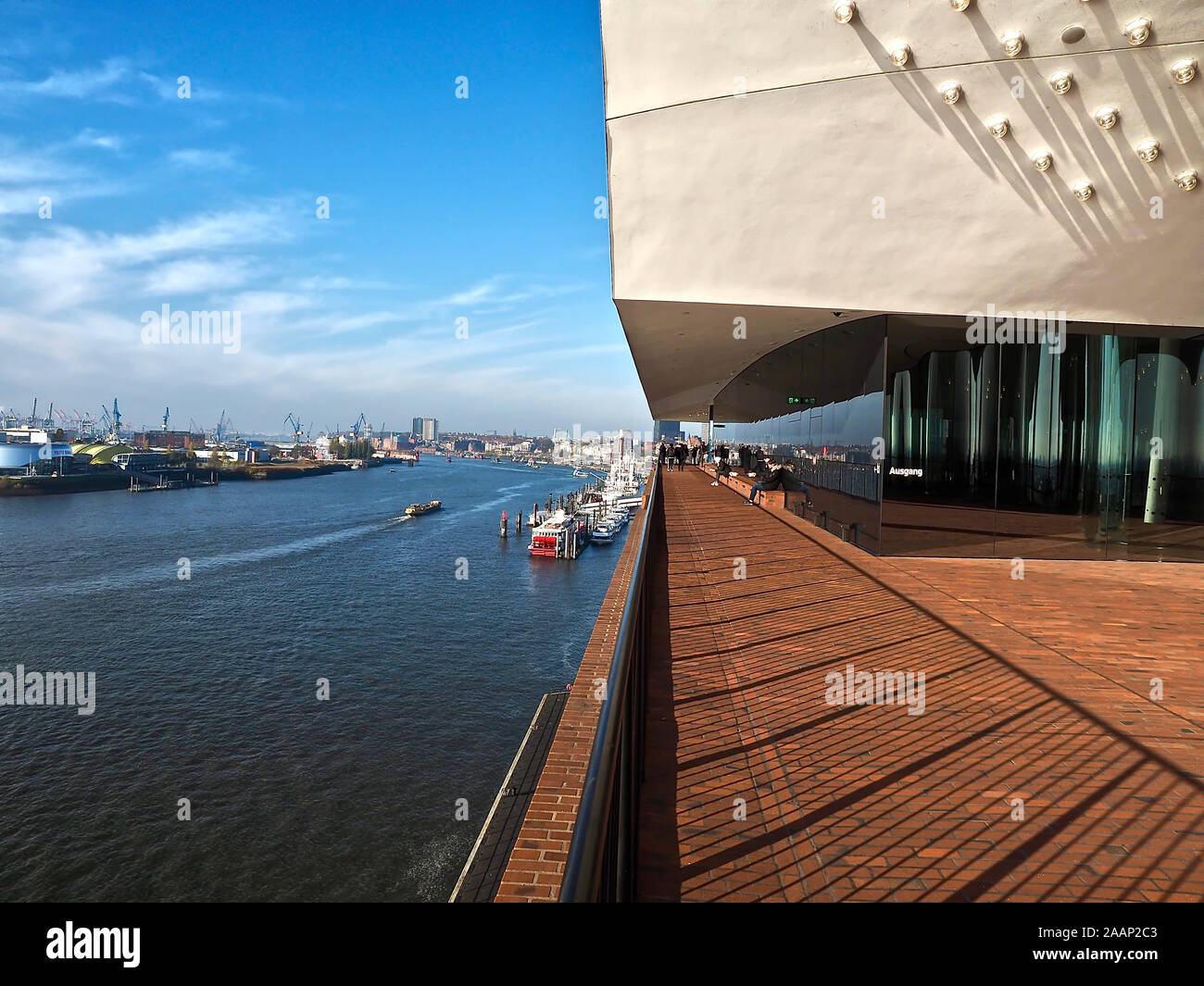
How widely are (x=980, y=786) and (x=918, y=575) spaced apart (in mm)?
5586

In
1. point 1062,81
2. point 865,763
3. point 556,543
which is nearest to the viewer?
point 865,763

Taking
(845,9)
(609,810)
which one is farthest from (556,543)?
(609,810)

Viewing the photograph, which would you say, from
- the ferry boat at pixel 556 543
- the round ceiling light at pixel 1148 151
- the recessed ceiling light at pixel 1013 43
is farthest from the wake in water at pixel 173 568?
the round ceiling light at pixel 1148 151

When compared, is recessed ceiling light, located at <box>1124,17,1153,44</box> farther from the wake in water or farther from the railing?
the wake in water

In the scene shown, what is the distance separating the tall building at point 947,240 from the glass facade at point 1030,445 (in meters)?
0.04

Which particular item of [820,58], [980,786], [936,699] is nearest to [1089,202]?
[820,58]

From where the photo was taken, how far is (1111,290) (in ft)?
29.0

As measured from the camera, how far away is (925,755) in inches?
133

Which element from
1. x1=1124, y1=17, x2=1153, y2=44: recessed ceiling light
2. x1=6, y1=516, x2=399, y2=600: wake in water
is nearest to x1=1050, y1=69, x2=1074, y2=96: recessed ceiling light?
x1=1124, y1=17, x2=1153, y2=44: recessed ceiling light

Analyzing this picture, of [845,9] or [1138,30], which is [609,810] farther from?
[1138,30]

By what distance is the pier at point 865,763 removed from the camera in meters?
2.34

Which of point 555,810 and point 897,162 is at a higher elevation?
point 897,162

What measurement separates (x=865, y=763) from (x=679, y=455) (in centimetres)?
3170
